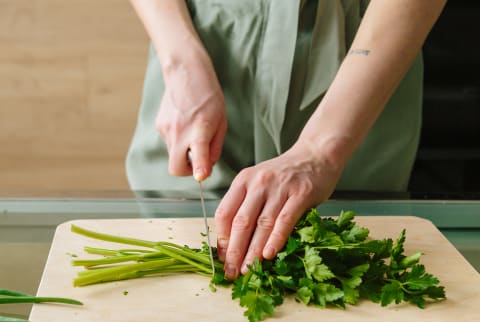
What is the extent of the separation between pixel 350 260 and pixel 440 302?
0.46 feet

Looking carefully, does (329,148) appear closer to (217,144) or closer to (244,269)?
(217,144)

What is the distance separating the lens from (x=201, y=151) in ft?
4.42

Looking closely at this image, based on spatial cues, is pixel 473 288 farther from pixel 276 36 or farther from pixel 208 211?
pixel 276 36

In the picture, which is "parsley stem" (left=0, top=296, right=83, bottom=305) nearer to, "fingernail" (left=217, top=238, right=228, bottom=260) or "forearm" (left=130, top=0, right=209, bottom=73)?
"fingernail" (left=217, top=238, right=228, bottom=260)

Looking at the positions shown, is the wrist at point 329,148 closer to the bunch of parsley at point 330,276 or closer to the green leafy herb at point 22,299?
the bunch of parsley at point 330,276

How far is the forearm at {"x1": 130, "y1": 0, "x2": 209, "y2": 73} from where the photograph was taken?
149 cm

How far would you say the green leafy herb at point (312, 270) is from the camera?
3.67 feet

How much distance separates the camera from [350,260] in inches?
46.0

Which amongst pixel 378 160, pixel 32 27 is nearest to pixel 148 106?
pixel 378 160

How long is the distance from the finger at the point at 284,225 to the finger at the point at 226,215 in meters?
0.07

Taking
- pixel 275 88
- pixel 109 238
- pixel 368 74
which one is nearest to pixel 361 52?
pixel 368 74

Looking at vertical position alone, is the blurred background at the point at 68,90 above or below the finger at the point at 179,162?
below

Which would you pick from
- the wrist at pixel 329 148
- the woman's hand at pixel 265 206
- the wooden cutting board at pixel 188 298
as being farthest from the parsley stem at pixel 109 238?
the wrist at pixel 329 148

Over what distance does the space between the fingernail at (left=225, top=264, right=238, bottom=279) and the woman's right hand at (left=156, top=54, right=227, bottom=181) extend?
0.18 metres
